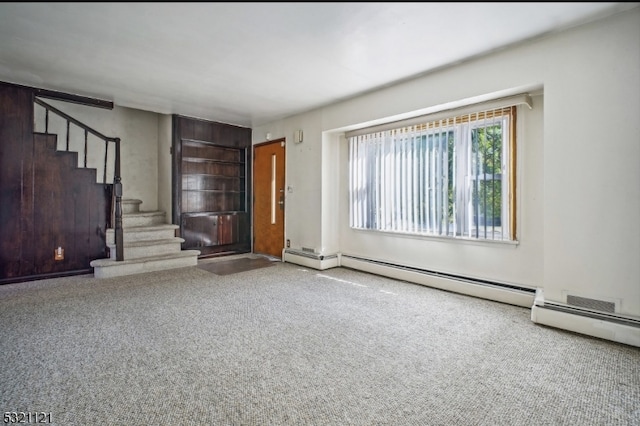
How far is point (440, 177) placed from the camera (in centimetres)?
390

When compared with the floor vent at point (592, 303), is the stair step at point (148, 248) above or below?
above

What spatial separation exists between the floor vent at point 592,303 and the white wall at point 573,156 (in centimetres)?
5

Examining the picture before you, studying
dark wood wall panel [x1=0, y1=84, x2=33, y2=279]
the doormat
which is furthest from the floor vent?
dark wood wall panel [x1=0, y1=84, x2=33, y2=279]

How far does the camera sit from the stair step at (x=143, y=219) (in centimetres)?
526

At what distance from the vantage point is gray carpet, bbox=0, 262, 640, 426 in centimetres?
164

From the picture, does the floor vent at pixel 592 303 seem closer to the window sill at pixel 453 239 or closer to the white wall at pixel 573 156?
the white wall at pixel 573 156

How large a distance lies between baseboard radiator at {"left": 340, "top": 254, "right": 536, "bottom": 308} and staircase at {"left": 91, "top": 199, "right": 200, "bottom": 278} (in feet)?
9.65

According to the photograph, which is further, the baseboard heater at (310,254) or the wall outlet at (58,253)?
the baseboard heater at (310,254)

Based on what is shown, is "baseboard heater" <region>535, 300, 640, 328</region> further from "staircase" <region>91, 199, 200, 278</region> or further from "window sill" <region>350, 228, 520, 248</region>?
"staircase" <region>91, 199, 200, 278</region>

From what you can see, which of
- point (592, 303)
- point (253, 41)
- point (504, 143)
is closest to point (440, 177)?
point (504, 143)

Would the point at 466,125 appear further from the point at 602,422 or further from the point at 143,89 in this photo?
the point at 143,89

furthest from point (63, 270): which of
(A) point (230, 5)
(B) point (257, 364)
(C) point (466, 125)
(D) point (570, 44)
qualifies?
(D) point (570, 44)

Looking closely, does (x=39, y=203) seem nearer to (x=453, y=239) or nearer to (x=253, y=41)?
(x=253, y=41)

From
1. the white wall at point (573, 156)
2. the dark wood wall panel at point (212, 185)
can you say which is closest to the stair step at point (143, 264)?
the dark wood wall panel at point (212, 185)
